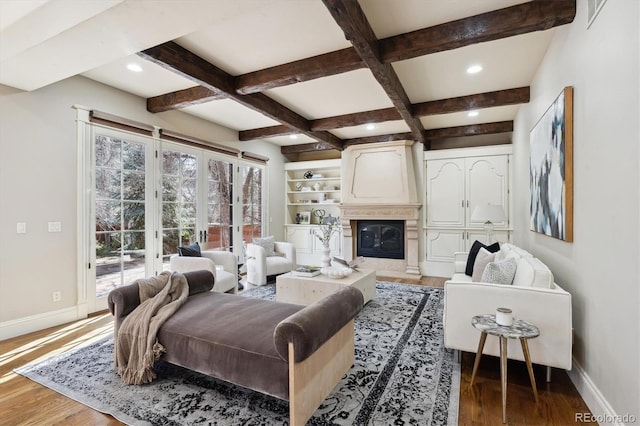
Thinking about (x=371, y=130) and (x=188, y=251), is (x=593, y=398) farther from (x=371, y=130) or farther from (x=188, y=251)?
(x=371, y=130)

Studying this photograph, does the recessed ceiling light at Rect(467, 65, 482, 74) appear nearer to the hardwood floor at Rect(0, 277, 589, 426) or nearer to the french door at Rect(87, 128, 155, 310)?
the hardwood floor at Rect(0, 277, 589, 426)

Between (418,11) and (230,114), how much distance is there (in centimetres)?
317

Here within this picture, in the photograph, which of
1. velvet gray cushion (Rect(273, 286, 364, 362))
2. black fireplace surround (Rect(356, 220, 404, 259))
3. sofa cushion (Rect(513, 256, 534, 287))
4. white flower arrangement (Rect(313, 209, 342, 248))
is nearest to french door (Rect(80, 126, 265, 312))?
white flower arrangement (Rect(313, 209, 342, 248))

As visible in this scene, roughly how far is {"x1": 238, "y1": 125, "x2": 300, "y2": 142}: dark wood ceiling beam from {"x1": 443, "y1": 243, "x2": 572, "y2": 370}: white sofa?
3.66 meters

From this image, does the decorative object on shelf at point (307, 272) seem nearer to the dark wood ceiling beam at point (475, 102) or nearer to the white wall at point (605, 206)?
the white wall at point (605, 206)

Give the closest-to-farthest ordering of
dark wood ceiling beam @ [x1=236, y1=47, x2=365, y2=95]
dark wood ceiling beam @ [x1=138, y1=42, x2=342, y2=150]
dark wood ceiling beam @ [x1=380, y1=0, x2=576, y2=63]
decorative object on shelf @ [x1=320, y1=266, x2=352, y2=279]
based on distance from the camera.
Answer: dark wood ceiling beam @ [x1=380, y1=0, x2=576, y2=63]
dark wood ceiling beam @ [x1=138, y1=42, x2=342, y2=150]
dark wood ceiling beam @ [x1=236, y1=47, x2=365, y2=95]
decorative object on shelf @ [x1=320, y1=266, x2=352, y2=279]

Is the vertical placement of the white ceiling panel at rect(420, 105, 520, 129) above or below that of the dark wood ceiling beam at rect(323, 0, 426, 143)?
above

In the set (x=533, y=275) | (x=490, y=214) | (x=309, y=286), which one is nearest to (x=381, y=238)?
(x=490, y=214)

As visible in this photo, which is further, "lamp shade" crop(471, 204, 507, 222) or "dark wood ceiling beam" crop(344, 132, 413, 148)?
"dark wood ceiling beam" crop(344, 132, 413, 148)

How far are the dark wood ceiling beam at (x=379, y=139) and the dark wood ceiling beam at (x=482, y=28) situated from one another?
3.19 meters

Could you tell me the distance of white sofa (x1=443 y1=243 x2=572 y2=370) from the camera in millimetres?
1947

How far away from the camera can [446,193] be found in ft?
18.2

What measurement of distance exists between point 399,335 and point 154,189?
3.47 meters

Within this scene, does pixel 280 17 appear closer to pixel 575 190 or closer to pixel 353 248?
pixel 575 190
